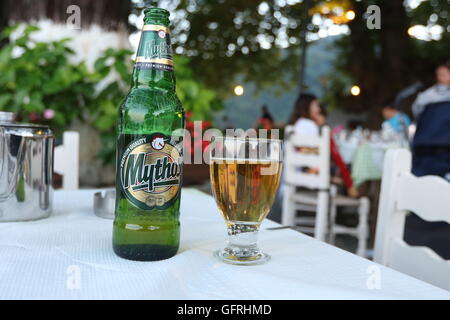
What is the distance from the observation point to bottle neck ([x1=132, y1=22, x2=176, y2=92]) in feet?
2.20

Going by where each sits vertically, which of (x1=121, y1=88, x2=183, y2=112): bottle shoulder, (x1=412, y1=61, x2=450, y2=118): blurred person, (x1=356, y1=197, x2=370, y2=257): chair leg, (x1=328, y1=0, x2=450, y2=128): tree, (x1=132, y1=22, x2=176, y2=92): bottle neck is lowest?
(x1=356, y1=197, x2=370, y2=257): chair leg

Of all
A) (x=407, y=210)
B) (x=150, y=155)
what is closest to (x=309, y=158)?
(x=407, y=210)

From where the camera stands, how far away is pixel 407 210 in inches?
38.7

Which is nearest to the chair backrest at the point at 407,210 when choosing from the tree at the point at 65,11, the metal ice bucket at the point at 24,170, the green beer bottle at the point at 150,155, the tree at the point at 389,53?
the green beer bottle at the point at 150,155

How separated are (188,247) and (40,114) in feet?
7.62

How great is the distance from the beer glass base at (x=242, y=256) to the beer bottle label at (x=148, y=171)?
11 cm

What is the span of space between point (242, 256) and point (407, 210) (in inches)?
19.4

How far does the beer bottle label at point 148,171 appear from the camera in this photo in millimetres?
625

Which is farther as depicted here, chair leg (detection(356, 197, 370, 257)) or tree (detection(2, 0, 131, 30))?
chair leg (detection(356, 197, 370, 257))

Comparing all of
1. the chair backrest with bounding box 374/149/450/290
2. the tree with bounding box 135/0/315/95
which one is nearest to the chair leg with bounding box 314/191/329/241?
the chair backrest with bounding box 374/149/450/290

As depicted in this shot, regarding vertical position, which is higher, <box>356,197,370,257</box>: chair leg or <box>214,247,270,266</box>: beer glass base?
<box>214,247,270,266</box>: beer glass base

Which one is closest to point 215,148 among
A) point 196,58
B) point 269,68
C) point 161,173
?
point 161,173

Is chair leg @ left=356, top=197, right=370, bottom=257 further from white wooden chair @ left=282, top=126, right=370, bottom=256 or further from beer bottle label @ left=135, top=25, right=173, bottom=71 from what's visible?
beer bottle label @ left=135, top=25, right=173, bottom=71

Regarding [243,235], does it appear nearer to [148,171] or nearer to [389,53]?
[148,171]
